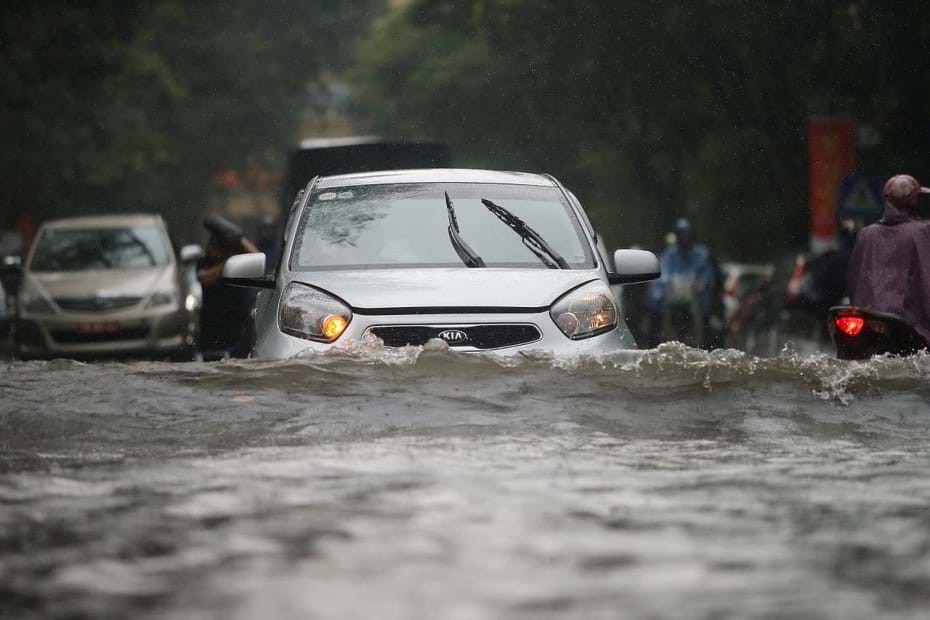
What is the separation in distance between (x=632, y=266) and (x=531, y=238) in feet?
1.80

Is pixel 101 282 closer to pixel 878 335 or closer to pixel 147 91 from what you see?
pixel 878 335

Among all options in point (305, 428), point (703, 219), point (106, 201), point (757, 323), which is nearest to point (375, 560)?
point (305, 428)

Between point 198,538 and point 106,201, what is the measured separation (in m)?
46.1

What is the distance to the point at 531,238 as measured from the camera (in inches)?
421

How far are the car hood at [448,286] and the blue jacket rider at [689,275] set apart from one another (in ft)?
44.3

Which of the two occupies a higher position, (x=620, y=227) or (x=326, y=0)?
(x=326, y=0)

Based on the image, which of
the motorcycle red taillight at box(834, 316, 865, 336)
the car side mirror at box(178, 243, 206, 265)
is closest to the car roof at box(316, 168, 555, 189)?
the motorcycle red taillight at box(834, 316, 865, 336)

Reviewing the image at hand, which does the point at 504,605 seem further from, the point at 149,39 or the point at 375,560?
the point at 149,39

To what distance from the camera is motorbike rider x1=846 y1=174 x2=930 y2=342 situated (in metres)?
10.3

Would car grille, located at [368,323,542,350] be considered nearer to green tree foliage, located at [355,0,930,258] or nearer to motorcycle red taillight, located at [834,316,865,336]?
motorcycle red taillight, located at [834,316,865,336]

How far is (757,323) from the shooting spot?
28750 mm

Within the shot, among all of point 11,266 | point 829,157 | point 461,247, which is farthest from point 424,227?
point 829,157

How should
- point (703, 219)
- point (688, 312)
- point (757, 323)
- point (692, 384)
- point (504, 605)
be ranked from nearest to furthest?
point (504, 605), point (692, 384), point (688, 312), point (757, 323), point (703, 219)

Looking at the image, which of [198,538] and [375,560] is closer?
[375,560]
